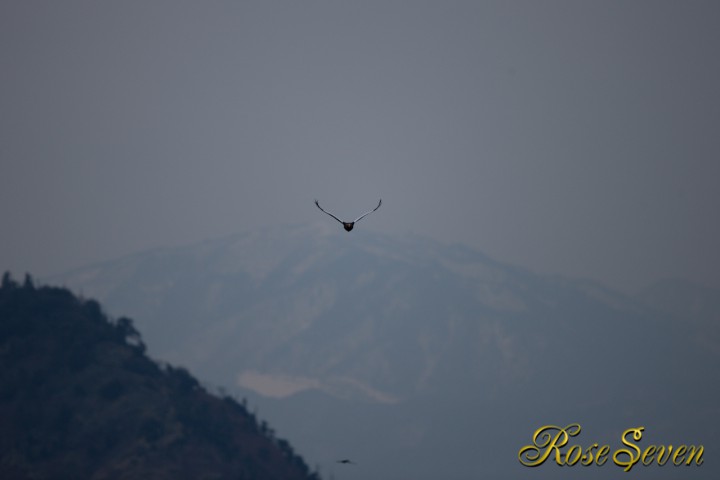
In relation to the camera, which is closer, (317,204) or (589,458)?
(317,204)

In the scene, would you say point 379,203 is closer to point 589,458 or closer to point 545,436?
point 545,436

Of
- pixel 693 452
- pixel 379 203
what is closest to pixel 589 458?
pixel 693 452

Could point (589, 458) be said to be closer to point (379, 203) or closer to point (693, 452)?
point (693, 452)

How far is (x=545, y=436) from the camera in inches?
4847

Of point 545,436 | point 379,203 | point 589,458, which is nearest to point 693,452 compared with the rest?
point 589,458

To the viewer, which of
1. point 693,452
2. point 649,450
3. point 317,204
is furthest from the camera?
point 693,452

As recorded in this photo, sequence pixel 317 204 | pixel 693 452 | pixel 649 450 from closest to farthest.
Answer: pixel 317 204 < pixel 649 450 < pixel 693 452

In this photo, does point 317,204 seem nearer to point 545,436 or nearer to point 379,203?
point 379,203

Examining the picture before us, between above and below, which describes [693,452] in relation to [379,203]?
above

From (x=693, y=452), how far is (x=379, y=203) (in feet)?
298

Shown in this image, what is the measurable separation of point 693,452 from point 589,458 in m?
12.7

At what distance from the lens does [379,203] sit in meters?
56.2

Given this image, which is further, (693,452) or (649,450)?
(693,452)

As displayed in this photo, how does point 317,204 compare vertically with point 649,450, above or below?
below
